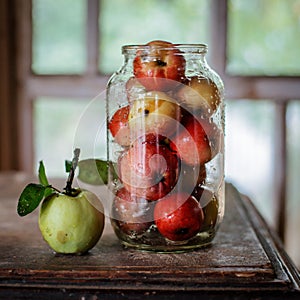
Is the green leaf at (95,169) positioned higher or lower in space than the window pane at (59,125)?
higher

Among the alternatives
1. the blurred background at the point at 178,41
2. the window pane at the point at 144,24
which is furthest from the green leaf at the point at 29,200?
the window pane at the point at 144,24

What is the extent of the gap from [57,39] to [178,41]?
0.49 metres

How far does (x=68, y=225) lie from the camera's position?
0.93 metres

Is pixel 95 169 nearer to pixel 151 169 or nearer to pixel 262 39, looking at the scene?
pixel 151 169

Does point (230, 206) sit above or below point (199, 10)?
below

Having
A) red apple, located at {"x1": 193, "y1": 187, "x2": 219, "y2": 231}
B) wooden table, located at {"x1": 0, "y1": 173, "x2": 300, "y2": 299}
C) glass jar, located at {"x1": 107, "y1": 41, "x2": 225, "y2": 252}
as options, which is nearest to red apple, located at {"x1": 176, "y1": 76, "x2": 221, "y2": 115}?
glass jar, located at {"x1": 107, "y1": 41, "x2": 225, "y2": 252}

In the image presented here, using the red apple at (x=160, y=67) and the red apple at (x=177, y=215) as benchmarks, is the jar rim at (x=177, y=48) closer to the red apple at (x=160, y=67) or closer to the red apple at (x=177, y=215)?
the red apple at (x=160, y=67)

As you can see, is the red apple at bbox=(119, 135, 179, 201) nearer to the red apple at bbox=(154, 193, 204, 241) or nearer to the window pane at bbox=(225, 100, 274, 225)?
the red apple at bbox=(154, 193, 204, 241)

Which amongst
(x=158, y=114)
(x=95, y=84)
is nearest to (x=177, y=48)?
(x=158, y=114)

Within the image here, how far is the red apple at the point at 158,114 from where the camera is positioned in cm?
94

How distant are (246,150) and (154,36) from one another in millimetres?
585

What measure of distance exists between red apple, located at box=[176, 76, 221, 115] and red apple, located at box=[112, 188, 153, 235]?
0.54 ft

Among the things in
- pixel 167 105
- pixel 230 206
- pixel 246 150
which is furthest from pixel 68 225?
pixel 246 150

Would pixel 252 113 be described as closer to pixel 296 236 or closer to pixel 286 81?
pixel 286 81
